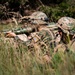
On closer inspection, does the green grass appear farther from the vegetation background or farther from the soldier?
the soldier

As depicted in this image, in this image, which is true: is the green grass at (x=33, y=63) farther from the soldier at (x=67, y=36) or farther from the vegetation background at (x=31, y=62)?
the soldier at (x=67, y=36)

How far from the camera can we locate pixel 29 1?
13.1 m

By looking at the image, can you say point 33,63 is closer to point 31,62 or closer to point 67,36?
point 31,62

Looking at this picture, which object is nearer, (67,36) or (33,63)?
(33,63)

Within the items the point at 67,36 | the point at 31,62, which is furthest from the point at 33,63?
the point at 67,36

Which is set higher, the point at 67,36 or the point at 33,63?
the point at 33,63

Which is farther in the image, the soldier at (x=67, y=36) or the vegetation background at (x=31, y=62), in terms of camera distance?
the soldier at (x=67, y=36)

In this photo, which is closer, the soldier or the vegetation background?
the vegetation background

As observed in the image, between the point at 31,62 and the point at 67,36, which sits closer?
the point at 31,62

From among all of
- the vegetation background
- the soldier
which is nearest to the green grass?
the vegetation background

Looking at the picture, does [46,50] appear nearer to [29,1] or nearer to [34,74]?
[34,74]

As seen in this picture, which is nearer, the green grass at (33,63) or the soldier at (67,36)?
the green grass at (33,63)

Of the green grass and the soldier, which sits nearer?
the green grass

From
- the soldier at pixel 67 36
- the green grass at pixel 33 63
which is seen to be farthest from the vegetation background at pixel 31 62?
the soldier at pixel 67 36
